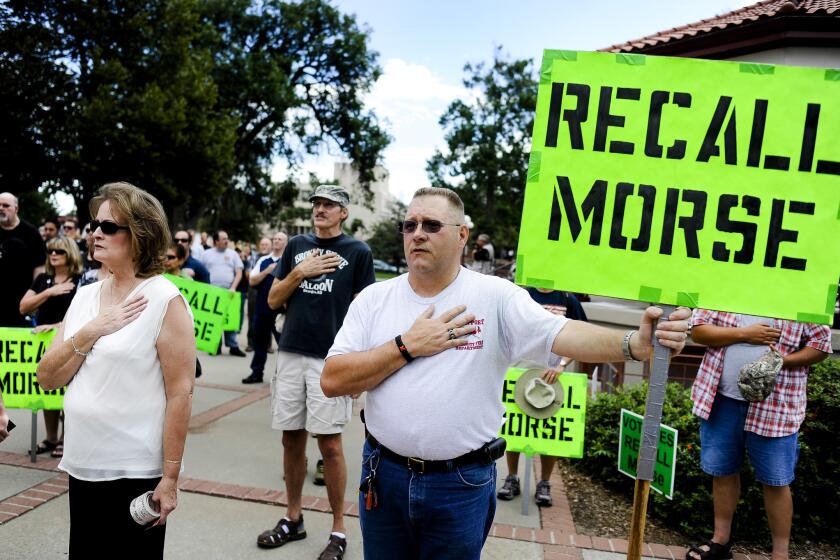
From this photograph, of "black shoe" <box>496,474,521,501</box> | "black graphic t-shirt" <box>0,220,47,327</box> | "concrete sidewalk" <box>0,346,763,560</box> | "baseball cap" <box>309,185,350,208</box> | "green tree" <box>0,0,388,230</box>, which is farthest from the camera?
"green tree" <box>0,0,388,230</box>

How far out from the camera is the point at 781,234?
210 cm

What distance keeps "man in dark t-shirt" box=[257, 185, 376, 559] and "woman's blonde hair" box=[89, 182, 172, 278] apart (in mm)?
1353

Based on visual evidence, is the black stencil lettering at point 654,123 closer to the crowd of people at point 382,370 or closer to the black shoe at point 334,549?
the crowd of people at point 382,370

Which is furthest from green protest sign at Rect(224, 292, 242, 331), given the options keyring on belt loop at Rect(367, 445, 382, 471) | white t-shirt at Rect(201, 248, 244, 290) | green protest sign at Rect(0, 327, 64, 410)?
keyring on belt loop at Rect(367, 445, 382, 471)

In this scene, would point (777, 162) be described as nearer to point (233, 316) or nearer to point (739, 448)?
point (739, 448)

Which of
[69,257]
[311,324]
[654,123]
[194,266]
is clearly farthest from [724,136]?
[194,266]

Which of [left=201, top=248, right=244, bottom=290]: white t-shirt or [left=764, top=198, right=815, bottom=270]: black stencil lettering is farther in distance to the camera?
[left=201, top=248, right=244, bottom=290]: white t-shirt

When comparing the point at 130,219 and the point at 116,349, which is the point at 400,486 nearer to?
the point at 116,349

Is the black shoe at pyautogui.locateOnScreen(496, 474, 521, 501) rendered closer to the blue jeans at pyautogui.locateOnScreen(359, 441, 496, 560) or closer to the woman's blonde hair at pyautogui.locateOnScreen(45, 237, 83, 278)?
the blue jeans at pyautogui.locateOnScreen(359, 441, 496, 560)

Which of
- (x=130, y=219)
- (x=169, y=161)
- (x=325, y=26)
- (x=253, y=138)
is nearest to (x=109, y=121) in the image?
(x=169, y=161)

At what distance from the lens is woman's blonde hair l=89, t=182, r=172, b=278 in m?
2.56

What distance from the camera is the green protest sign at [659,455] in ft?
11.3

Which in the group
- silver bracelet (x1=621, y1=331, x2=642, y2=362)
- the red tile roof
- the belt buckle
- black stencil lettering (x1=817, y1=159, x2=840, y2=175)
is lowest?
the belt buckle

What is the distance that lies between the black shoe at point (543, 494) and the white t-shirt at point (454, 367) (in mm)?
2626
